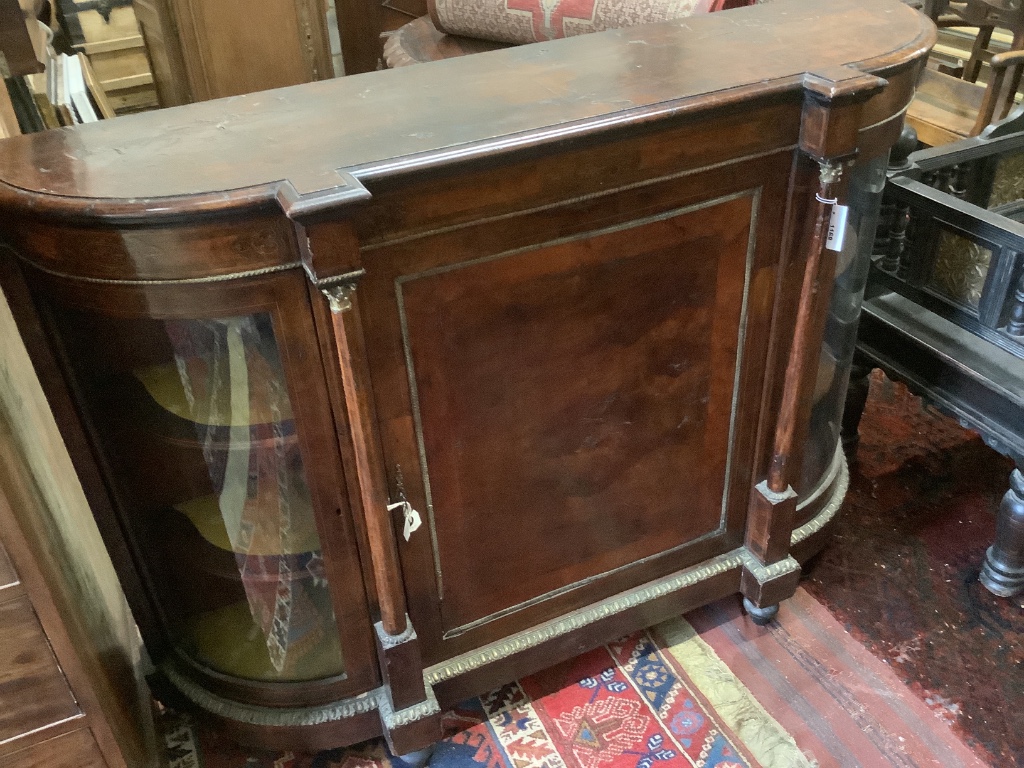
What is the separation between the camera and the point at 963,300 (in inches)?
58.6

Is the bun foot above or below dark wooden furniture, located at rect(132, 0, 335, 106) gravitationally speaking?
below

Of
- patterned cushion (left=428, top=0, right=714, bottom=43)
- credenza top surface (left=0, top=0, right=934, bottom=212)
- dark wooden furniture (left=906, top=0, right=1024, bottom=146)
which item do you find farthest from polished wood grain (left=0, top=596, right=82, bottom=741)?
dark wooden furniture (left=906, top=0, right=1024, bottom=146)

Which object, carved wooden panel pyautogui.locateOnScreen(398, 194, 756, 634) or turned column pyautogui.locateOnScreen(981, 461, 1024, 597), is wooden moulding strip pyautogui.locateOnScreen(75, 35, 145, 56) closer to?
carved wooden panel pyautogui.locateOnScreen(398, 194, 756, 634)

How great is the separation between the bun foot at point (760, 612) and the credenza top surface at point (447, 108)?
817mm

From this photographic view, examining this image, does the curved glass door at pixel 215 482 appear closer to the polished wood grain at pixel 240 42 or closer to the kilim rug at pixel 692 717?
the kilim rug at pixel 692 717

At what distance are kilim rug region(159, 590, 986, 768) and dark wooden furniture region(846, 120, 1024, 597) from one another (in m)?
0.35

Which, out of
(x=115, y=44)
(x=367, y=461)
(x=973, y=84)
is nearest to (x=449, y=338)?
(x=367, y=461)

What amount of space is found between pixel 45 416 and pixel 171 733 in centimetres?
54

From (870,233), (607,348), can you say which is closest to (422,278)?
(607,348)

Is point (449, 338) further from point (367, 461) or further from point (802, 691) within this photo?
point (802, 691)

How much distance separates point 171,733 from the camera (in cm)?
134

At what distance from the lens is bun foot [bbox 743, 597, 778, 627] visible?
1.41m

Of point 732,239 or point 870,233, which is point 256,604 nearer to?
point 732,239

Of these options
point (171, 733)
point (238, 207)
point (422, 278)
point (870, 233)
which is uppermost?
point (238, 207)
